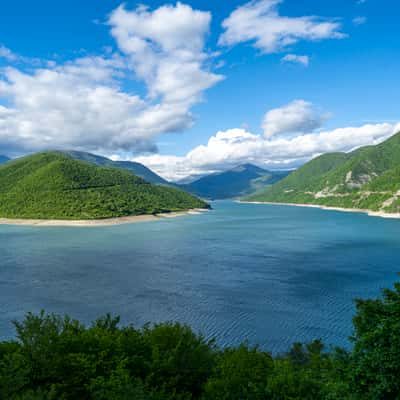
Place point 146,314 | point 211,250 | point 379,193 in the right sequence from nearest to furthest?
point 146,314, point 211,250, point 379,193

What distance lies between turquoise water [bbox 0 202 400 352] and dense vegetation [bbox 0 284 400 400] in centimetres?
1154

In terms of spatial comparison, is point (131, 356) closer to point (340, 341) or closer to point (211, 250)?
point (340, 341)

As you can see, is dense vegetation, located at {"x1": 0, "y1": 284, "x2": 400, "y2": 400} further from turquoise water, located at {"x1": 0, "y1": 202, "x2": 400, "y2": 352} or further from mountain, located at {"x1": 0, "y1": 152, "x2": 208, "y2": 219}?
mountain, located at {"x1": 0, "y1": 152, "x2": 208, "y2": 219}

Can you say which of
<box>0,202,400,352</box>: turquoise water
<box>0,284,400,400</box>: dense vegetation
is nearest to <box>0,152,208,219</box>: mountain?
<box>0,202,400,352</box>: turquoise water

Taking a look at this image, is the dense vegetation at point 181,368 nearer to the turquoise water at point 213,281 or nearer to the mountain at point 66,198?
the turquoise water at point 213,281

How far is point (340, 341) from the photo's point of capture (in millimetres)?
30656

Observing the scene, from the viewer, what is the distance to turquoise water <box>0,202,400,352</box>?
35.4 metres

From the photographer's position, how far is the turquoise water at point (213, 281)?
35375mm

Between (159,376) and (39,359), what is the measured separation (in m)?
6.38

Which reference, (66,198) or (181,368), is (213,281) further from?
(66,198)

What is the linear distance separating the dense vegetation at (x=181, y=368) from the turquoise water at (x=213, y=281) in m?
11.5

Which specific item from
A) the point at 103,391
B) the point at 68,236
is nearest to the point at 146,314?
the point at 103,391

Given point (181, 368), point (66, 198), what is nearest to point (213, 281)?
point (181, 368)

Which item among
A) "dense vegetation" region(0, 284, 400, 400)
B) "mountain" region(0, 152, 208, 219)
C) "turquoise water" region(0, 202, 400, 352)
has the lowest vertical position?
"turquoise water" region(0, 202, 400, 352)
